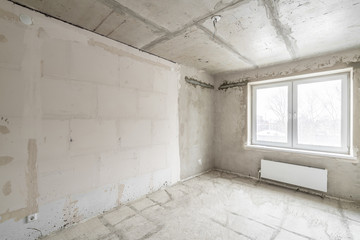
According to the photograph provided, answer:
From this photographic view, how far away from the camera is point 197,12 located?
1.65 m

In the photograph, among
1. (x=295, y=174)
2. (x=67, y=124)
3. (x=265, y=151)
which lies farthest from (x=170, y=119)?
(x=295, y=174)

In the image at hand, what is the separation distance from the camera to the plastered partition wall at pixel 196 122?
3329mm

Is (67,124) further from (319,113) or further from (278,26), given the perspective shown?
(319,113)

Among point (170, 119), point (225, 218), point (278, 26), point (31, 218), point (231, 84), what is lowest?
point (225, 218)

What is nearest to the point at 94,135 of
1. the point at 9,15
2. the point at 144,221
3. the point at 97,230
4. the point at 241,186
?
the point at 97,230

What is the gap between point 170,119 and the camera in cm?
306

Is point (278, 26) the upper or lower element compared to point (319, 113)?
upper

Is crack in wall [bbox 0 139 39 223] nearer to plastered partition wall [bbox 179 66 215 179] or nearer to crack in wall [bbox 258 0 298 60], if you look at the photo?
plastered partition wall [bbox 179 66 215 179]

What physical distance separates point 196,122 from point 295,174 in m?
2.00

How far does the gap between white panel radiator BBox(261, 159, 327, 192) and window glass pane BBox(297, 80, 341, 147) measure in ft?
1.66

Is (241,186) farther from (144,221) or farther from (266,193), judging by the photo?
(144,221)

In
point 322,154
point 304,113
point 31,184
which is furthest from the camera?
point 304,113

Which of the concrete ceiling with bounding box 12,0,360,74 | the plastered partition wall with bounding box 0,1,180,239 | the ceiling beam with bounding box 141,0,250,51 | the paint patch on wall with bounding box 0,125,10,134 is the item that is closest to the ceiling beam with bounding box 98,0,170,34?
the concrete ceiling with bounding box 12,0,360,74

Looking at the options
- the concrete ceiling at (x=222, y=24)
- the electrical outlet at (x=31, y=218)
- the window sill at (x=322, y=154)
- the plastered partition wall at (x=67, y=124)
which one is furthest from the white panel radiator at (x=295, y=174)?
the electrical outlet at (x=31, y=218)
